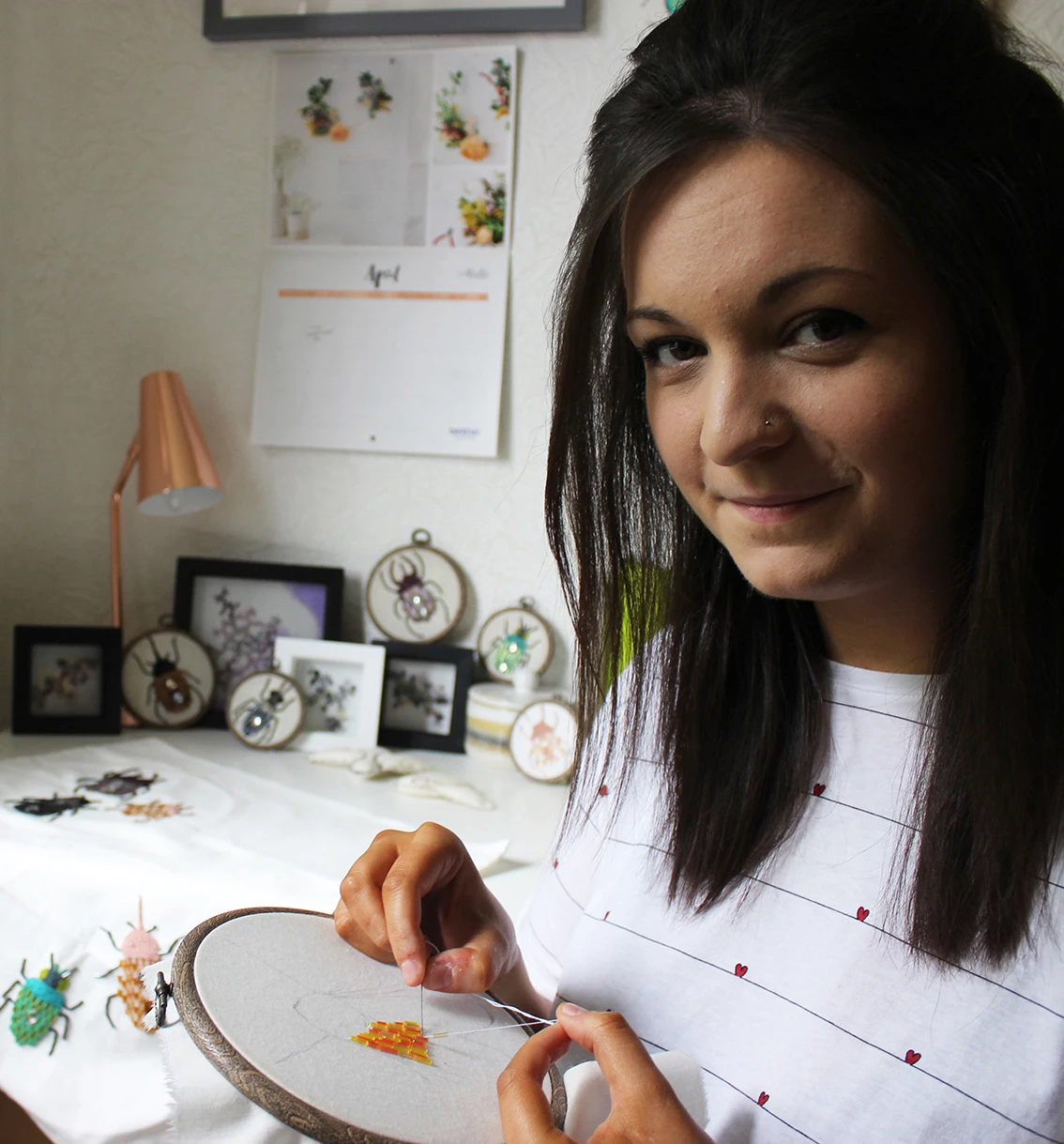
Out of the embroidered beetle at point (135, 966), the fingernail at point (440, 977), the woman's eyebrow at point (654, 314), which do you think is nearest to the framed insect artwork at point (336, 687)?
the embroidered beetle at point (135, 966)

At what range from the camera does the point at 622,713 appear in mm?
890

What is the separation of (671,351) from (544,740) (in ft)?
3.10

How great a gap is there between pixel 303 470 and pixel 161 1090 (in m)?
1.05

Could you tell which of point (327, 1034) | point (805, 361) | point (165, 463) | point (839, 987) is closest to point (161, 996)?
point (327, 1034)

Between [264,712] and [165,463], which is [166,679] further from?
[165,463]

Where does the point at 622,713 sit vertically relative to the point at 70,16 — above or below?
below

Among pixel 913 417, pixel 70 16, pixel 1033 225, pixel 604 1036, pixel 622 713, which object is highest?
pixel 70 16

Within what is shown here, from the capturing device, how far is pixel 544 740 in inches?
60.3

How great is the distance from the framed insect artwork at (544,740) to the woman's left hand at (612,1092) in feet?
3.02

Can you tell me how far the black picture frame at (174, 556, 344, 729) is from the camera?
67.2 inches

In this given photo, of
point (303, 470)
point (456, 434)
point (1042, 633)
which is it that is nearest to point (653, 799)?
point (1042, 633)

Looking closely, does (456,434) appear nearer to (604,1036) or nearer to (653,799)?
(653,799)

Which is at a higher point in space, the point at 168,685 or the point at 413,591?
the point at 413,591

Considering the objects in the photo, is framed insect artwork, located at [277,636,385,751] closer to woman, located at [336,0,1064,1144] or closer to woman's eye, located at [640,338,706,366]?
woman, located at [336,0,1064,1144]
